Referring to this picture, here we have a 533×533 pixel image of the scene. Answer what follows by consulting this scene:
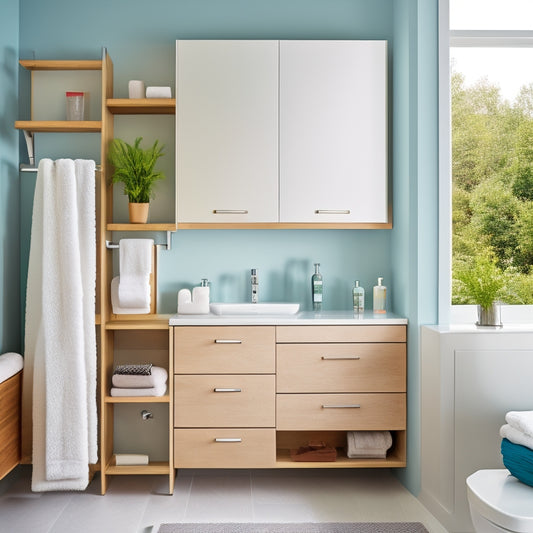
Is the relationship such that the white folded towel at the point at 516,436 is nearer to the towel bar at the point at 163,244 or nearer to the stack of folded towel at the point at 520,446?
the stack of folded towel at the point at 520,446

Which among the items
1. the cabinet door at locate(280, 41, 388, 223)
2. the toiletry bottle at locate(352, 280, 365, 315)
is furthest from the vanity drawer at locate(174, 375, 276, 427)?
the cabinet door at locate(280, 41, 388, 223)

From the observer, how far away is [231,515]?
2.64m

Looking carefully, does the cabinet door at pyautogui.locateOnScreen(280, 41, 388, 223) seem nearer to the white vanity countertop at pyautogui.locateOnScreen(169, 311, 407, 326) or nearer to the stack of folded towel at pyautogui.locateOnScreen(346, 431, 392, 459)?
the white vanity countertop at pyautogui.locateOnScreen(169, 311, 407, 326)

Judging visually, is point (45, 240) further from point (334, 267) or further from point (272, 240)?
point (334, 267)

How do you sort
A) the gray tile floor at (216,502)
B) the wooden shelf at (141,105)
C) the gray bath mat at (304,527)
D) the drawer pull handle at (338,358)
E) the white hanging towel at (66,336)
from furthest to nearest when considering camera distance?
the wooden shelf at (141,105), the drawer pull handle at (338,358), the white hanging towel at (66,336), the gray tile floor at (216,502), the gray bath mat at (304,527)

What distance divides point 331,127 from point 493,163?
0.82 metres

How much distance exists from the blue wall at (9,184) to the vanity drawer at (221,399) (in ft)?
2.95

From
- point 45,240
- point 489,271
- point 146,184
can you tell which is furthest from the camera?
point 146,184

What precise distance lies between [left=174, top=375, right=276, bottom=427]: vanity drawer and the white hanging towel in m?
0.41

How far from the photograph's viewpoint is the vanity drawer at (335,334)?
2.82m

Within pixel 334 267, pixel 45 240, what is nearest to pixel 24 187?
Answer: pixel 45 240

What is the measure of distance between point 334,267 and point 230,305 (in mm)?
627

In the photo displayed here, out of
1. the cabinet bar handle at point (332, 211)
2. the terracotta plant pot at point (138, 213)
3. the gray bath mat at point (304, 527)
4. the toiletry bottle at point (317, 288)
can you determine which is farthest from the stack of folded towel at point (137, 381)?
the cabinet bar handle at point (332, 211)

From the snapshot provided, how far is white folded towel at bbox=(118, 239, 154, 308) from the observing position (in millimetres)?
2887
